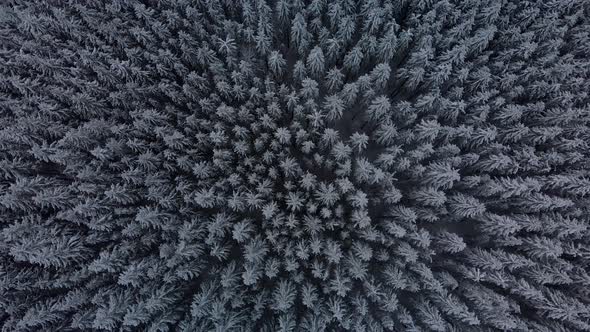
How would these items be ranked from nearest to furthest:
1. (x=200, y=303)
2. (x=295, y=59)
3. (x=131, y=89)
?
(x=200, y=303) < (x=131, y=89) < (x=295, y=59)

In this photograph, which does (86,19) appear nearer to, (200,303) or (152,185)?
(152,185)

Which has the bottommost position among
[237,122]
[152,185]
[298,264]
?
[298,264]

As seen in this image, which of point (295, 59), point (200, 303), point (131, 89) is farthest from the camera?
point (295, 59)

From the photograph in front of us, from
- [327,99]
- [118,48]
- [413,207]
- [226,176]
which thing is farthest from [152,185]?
[413,207]

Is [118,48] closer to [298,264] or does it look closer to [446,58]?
[298,264]

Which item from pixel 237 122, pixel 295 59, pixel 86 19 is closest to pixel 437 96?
pixel 295 59

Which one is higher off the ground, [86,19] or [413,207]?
[86,19]

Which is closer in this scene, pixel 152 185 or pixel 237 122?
pixel 152 185
